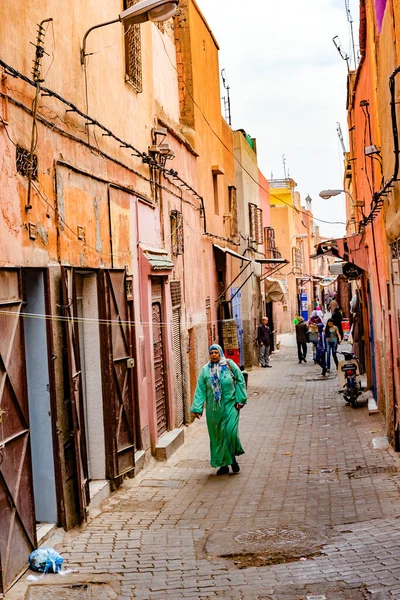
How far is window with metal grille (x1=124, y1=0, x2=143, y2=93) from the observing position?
37.6 feet

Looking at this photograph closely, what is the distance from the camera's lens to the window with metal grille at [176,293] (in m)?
14.3

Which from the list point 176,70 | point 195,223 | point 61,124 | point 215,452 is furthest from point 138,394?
point 176,70

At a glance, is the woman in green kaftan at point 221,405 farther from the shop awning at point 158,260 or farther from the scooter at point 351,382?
the scooter at point 351,382

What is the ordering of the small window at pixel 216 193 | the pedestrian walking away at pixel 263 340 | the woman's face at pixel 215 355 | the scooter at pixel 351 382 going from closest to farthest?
the woman's face at pixel 215 355, the scooter at pixel 351 382, the small window at pixel 216 193, the pedestrian walking away at pixel 263 340

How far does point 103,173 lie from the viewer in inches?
384

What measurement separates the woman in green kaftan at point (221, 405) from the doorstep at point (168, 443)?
149cm

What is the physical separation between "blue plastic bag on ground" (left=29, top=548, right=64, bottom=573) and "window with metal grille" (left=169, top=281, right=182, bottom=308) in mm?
7931

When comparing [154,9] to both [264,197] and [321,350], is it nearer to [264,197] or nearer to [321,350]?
[321,350]

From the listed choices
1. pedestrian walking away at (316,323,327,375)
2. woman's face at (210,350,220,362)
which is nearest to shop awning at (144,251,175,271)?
woman's face at (210,350,220,362)

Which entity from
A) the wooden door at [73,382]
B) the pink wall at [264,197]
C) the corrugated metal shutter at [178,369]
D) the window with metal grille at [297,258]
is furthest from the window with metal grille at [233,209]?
the window with metal grille at [297,258]

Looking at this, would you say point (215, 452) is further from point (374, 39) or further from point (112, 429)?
point (374, 39)

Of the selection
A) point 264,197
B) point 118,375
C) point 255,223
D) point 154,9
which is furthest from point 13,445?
point 264,197

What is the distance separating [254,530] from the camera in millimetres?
7547

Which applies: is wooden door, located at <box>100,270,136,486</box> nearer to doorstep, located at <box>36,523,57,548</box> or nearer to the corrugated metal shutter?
doorstep, located at <box>36,523,57,548</box>
